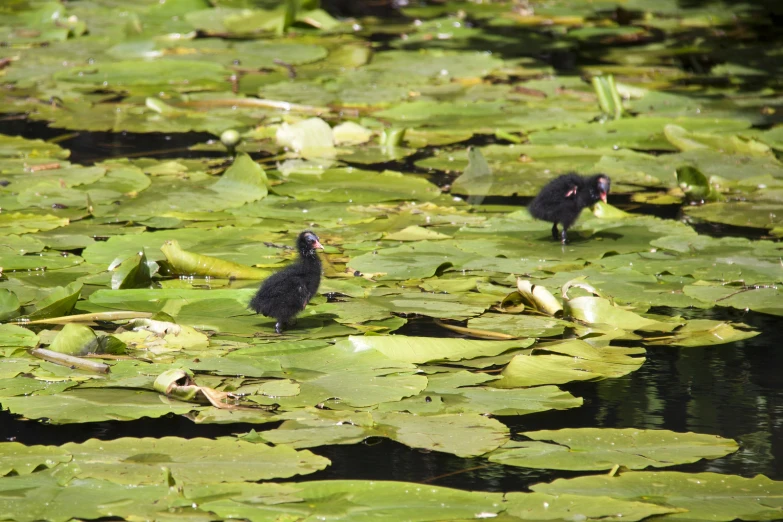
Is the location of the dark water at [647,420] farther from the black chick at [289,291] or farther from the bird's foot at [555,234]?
the bird's foot at [555,234]

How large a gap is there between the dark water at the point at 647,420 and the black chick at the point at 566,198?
1.12m

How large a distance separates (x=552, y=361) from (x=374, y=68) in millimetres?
7496

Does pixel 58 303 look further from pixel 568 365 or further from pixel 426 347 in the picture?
pixel 568 365

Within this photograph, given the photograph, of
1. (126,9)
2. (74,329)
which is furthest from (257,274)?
(126,9)

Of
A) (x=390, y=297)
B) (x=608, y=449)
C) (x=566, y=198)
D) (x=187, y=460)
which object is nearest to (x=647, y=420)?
(x=608, y=449)

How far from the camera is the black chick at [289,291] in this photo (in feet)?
15.4

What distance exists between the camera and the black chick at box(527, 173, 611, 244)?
6219 mm

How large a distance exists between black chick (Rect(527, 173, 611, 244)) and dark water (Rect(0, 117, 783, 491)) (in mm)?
1116

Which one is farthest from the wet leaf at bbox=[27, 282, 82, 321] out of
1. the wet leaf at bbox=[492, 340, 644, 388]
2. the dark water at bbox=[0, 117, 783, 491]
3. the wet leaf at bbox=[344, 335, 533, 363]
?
the wet leaf at bbox=[492, 340, 644, 388]

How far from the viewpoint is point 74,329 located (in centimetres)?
438

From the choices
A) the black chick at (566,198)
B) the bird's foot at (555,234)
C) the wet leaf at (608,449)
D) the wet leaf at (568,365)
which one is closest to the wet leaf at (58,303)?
the wet leaf at (568,365)

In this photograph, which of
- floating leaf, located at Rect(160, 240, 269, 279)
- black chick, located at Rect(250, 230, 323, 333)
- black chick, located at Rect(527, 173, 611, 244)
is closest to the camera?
black chick, located at Rect(250, 230, 323, 333)

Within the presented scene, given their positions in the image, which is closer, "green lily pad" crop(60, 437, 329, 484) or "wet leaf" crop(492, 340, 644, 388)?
"green lily pad" crop(60, 437, 329, 484)

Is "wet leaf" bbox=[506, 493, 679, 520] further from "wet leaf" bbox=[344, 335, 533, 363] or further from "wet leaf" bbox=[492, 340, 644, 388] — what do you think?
"wet leaf" bbox=[344, 335, 533, 363]
